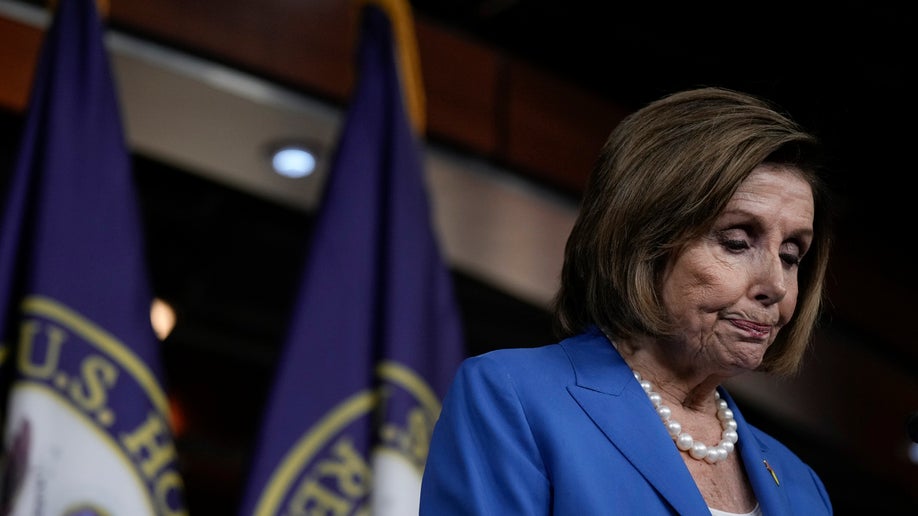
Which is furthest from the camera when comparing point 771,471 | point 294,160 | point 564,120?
point 564,120

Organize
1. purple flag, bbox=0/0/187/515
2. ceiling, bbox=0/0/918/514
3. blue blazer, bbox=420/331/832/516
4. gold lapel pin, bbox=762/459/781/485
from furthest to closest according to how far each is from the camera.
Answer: ceiling, bbox=0/0/918/514, purple flag, bbox=0/0/187/515, gold lapel pin, bbox=762/459/781/485, blue blazer, bbox=420/331/832/516

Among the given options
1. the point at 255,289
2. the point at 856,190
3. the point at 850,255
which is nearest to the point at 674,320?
the point at 856,190

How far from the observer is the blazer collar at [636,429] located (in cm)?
131

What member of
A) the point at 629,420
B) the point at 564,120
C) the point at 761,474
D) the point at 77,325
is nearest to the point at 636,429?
the point at 629,420

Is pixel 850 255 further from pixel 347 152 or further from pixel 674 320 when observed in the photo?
pixel 674 320

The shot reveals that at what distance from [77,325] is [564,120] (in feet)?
7.36

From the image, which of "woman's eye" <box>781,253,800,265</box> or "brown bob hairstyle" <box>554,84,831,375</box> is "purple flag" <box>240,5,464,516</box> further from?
"woman's eye" <box>781,253,800,265</box>

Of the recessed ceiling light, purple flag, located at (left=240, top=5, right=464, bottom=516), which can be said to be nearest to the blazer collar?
purple flag, located at (left=240, top=5, right=464, bottom=516)

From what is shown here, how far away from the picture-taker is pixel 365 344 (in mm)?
2908

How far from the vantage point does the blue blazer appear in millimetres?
1278

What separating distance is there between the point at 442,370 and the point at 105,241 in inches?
33.4

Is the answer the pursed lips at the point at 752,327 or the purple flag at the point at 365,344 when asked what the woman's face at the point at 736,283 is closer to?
the pursed lips at the point at 752,327

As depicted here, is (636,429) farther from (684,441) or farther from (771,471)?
(771,471)

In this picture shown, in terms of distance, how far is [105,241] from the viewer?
2.67 meters
